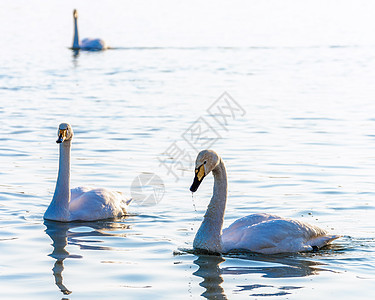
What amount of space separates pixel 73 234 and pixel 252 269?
278 centimetres

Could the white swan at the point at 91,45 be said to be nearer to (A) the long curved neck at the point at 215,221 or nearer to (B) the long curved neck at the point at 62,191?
(B) the long curved neck at the point at 62,191

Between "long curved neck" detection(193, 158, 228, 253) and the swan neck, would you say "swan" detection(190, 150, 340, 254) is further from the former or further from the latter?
the swan neck

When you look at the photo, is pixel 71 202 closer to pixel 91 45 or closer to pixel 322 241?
pixel 322 241

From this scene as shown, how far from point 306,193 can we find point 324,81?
15537 millimetres

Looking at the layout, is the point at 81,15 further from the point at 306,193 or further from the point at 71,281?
the point at 71,281

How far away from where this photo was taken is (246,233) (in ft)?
31.4

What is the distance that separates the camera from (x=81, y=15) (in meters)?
59.7

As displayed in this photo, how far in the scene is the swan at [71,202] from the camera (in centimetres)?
1128

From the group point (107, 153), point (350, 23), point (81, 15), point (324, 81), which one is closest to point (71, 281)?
point (107, 153)

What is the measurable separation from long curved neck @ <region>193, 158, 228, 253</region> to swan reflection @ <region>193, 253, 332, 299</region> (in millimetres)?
143

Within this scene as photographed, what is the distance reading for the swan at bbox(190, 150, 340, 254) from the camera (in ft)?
31.1

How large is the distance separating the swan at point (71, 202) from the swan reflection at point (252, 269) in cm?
240

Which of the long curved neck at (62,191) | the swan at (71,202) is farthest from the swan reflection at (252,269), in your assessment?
the long curved neck at (62,191)

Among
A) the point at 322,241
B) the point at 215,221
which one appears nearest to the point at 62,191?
the point at 215,221
